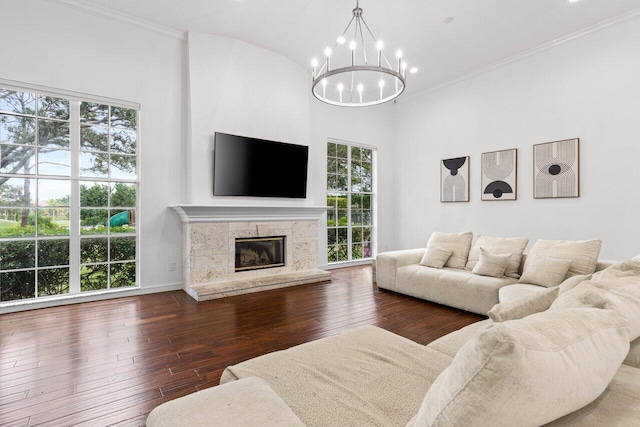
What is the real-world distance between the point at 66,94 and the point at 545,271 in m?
5.80

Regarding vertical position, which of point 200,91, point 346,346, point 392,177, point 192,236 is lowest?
point 346,346

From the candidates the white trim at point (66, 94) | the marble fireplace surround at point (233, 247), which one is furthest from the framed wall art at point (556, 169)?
the white trim at point (66, 94)

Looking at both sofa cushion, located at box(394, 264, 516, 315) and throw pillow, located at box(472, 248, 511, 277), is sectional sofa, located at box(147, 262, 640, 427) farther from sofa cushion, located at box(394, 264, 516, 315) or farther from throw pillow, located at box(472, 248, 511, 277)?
throw pillow, located at box(472, 248, 511, 277)

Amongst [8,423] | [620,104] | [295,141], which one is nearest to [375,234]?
[295,141]

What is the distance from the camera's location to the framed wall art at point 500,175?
5293 millimetres

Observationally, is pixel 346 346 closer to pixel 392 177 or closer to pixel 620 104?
pixel 620 104

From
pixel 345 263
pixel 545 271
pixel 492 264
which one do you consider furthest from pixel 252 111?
pixel 545 271

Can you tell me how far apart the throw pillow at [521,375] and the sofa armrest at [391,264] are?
3.67 meters

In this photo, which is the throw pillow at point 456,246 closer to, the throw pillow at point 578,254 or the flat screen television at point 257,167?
the throw pillow at point 578,254

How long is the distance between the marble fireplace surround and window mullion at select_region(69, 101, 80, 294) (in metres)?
1.18

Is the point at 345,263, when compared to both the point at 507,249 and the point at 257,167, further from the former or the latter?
the point at 507,249

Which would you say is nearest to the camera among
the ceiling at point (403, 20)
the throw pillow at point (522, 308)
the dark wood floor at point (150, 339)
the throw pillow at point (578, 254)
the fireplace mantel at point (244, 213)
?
the throw pillow at point (522, 308)

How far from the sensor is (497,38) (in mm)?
4785

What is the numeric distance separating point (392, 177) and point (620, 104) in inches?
154
